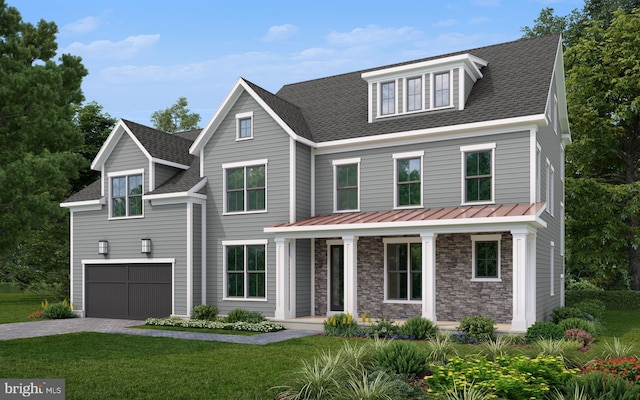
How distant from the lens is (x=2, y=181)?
523 inches

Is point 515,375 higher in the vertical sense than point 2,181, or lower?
lower

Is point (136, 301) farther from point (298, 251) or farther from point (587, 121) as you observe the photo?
point (587, 121)

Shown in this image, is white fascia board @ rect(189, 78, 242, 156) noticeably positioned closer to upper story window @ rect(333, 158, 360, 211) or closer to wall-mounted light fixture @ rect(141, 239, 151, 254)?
wall-mounted light fixture @ rect(141, 239, 151, 254)

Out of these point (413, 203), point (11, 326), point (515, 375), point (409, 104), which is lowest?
point (11, 326)

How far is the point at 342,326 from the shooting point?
17.3m

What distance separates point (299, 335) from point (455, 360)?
331 inches

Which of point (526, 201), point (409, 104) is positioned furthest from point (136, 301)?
point (526, 201)

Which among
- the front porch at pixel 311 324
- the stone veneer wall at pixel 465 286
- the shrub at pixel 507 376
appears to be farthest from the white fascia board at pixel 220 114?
the shrub at pixel 507 376

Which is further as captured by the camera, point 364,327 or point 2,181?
point 364,327

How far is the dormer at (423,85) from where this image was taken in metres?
19.6

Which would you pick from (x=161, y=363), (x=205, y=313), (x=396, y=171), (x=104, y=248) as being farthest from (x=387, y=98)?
(x=161, y=363)

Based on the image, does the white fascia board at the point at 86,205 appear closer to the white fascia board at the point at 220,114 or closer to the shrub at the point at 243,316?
the white fascia board at the point at 220,114

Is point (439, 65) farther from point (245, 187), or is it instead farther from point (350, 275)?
point (245, 187)

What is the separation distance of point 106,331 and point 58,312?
6.03 meters
